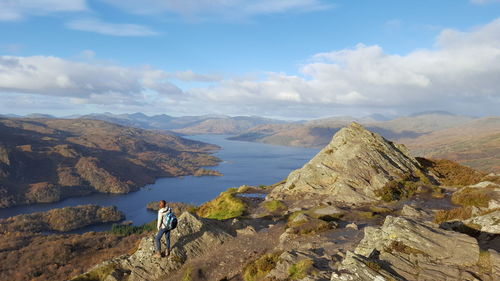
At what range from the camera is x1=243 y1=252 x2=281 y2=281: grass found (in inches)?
761

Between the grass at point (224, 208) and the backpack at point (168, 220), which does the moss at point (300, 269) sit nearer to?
the backpack at point (168, 220)

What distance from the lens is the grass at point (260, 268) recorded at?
19328mm

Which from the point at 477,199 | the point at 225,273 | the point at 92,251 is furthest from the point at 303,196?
the point at 92,251

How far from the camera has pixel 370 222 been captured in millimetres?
29875

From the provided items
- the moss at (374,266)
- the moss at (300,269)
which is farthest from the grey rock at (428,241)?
the moss at (300,269)

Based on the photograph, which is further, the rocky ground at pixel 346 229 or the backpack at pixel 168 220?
the backpack at pixel 168 220

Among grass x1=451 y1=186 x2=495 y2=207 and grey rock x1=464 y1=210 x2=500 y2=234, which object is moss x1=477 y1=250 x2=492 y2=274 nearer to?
grey rock x1=464 y1=210 x2=500 y2=234

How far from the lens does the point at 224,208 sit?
1655 inches

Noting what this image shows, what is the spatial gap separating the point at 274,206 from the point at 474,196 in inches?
883

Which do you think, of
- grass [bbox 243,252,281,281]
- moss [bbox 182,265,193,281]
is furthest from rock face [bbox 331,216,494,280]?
moss [bbox 182,265,193,281]

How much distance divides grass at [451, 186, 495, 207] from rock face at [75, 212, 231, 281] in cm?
2606

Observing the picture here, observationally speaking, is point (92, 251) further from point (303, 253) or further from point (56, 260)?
point (303, 253)

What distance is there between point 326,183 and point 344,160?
4.81 m

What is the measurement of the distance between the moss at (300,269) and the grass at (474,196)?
23.1m
